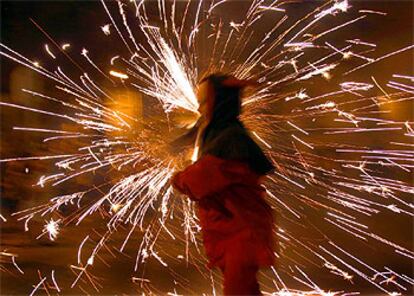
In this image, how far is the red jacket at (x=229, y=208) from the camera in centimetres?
265

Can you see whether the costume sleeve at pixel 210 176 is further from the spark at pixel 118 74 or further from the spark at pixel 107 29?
the spark at pixel 107 29

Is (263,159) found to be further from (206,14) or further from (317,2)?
(317,2)

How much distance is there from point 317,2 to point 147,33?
1.76 metres

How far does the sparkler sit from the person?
1.52 m

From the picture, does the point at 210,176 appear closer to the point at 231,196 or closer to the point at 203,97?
the point at 231,196

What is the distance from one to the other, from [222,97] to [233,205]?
0.55m

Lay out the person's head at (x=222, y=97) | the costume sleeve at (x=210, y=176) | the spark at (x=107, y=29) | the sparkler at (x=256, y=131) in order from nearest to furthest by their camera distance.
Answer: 1. the costume sleeve at (x=210, y=176)
2. the person's head at (x=222, y=97)
3. the sparkler at (x=256, y=131)
4. the spark at (x=107, y=29)

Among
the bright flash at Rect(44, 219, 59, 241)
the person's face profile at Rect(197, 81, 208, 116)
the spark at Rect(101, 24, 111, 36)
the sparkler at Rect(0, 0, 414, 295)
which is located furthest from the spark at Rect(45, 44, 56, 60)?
A: the person's face profile at Rect(197, 81, 208, 116)

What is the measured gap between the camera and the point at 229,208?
2.67 meters

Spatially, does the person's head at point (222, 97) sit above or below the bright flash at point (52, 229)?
above

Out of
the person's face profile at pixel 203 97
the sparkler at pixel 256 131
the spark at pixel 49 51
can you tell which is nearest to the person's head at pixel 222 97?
the person's face profile at pixel 203 97

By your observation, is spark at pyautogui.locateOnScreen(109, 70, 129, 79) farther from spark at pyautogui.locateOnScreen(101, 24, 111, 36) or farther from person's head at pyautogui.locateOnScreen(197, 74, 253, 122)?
person's head at pyautogui.locateOnScreen(197, 74, 253, 122)

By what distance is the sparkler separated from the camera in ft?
16.0

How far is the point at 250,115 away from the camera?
4.69m
